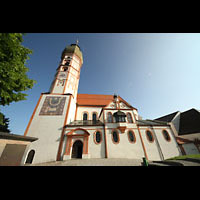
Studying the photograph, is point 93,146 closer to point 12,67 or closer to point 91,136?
point 91,136

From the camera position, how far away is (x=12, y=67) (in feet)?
13.6

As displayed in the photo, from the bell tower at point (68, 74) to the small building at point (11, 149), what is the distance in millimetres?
9632

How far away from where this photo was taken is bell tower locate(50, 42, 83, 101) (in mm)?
14027

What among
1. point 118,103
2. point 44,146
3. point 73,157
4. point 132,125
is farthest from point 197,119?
point 44,146

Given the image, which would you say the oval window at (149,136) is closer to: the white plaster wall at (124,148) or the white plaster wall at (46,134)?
the white plaster wall at (124,148)

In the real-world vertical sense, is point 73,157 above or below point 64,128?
below

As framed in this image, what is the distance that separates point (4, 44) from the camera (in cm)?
370

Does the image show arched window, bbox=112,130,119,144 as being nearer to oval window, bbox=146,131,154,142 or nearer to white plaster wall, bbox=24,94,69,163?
oval window, bbox=146,131,154,142

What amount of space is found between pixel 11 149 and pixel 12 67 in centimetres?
422

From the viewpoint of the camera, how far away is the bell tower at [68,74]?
1403cm

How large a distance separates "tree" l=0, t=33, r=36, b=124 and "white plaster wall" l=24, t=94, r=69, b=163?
6186 mm

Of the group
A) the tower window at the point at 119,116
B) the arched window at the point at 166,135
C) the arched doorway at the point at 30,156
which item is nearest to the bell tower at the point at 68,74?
the tower window at the point at 119,116
